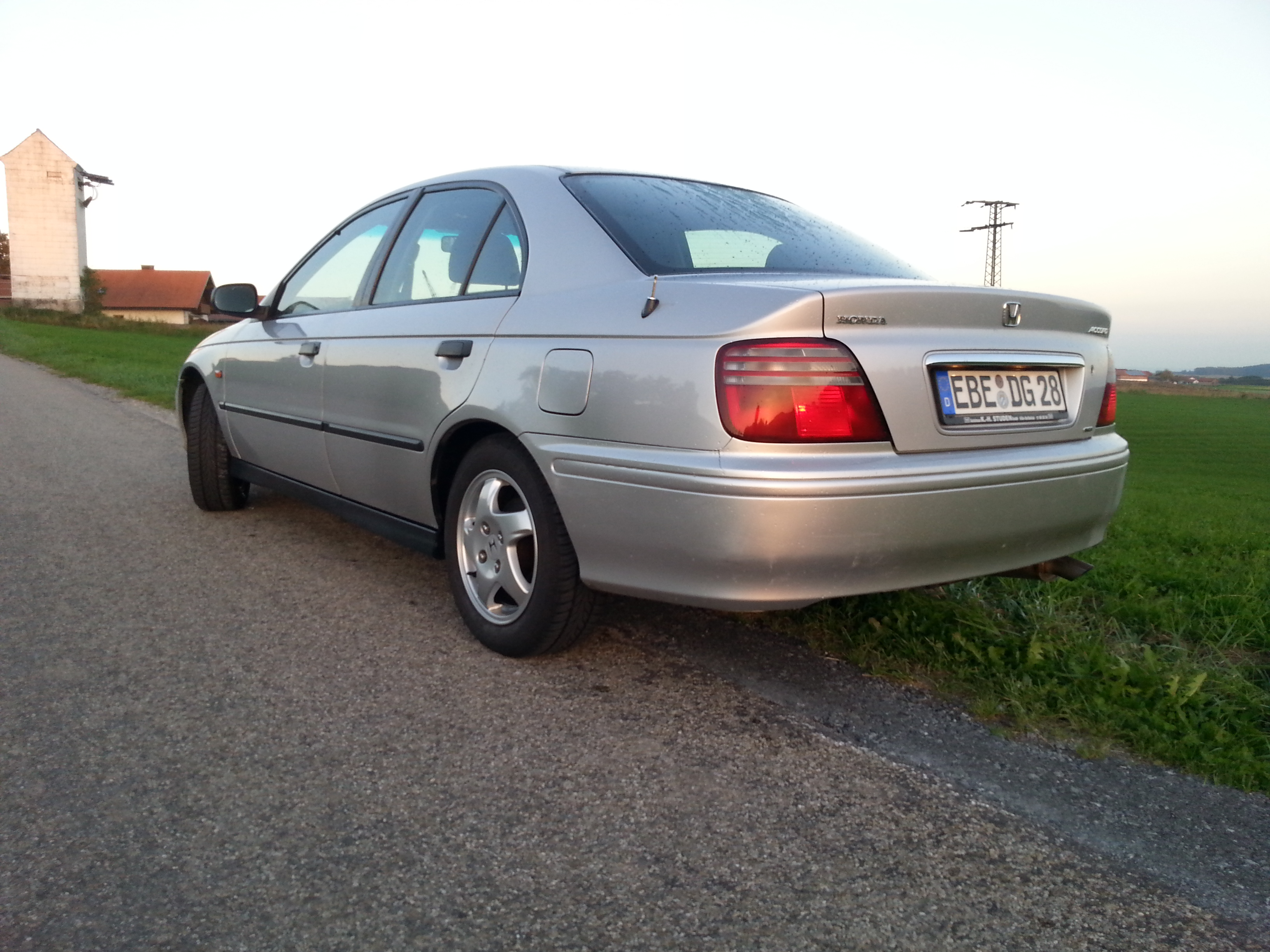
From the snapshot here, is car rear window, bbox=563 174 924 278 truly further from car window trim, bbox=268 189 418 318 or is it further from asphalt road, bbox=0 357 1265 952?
asphalt road, bbox=0 357 1265 952

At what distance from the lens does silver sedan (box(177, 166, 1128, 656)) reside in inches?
97.9

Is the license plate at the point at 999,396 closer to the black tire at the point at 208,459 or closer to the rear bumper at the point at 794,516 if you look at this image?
the rear bumper at the point at 794,516

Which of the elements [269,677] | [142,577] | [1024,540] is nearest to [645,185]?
[1024,540]

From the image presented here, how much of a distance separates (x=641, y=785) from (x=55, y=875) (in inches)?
47.4

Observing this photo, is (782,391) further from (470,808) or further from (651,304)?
(470,808)

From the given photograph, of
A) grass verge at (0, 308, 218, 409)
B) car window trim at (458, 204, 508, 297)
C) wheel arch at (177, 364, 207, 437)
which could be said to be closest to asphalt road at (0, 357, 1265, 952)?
car window trim at (458, 204, 508, 297)

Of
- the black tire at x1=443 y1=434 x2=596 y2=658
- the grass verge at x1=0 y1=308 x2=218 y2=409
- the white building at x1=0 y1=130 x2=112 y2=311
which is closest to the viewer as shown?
the black tire at x1=443 y1=434 x2=596 y2=658

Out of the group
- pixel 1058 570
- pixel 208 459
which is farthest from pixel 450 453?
pixel 208 459

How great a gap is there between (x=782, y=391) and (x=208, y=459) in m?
3.92

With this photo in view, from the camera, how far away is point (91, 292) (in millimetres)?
63938

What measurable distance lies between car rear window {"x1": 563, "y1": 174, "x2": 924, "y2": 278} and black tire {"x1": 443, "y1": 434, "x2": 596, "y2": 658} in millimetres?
725

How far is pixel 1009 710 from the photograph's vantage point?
114 inches

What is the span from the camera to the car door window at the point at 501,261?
328cm

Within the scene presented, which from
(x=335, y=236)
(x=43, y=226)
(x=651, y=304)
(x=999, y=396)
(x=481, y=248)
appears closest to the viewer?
(x=651, y=304)
